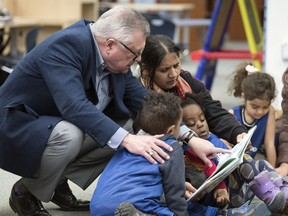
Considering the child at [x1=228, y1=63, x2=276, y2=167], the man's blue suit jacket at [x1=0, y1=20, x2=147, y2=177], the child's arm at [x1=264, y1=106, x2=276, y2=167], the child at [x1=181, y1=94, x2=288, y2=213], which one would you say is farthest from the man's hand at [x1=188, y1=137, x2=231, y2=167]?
the child's arm at [x1=264, y1=106, x2=276, y2=167]

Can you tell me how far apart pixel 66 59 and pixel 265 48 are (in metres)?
2.73

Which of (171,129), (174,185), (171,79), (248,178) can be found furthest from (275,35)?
(174,185)

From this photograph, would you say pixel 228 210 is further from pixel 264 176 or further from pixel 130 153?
pixel 130 153

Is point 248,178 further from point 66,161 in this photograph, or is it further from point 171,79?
point 66,161

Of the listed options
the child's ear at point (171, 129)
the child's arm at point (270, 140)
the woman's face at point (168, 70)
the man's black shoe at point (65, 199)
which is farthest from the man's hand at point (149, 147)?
the child's arm at point (270, 140)

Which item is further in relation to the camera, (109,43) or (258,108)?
(258,108)

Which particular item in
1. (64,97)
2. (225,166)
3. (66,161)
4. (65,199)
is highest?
(64,97)

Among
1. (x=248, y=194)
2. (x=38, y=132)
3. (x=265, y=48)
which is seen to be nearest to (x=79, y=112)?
(x=38, y=132)

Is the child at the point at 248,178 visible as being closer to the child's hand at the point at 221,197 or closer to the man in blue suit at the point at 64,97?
the child's hand at the point at 221,197

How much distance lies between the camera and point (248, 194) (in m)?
3.12

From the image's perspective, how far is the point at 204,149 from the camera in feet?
9.23

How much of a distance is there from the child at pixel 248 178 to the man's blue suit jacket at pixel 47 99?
493 millimetres

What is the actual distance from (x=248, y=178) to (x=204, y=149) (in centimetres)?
28

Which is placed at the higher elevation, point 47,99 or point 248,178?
point 47,99
